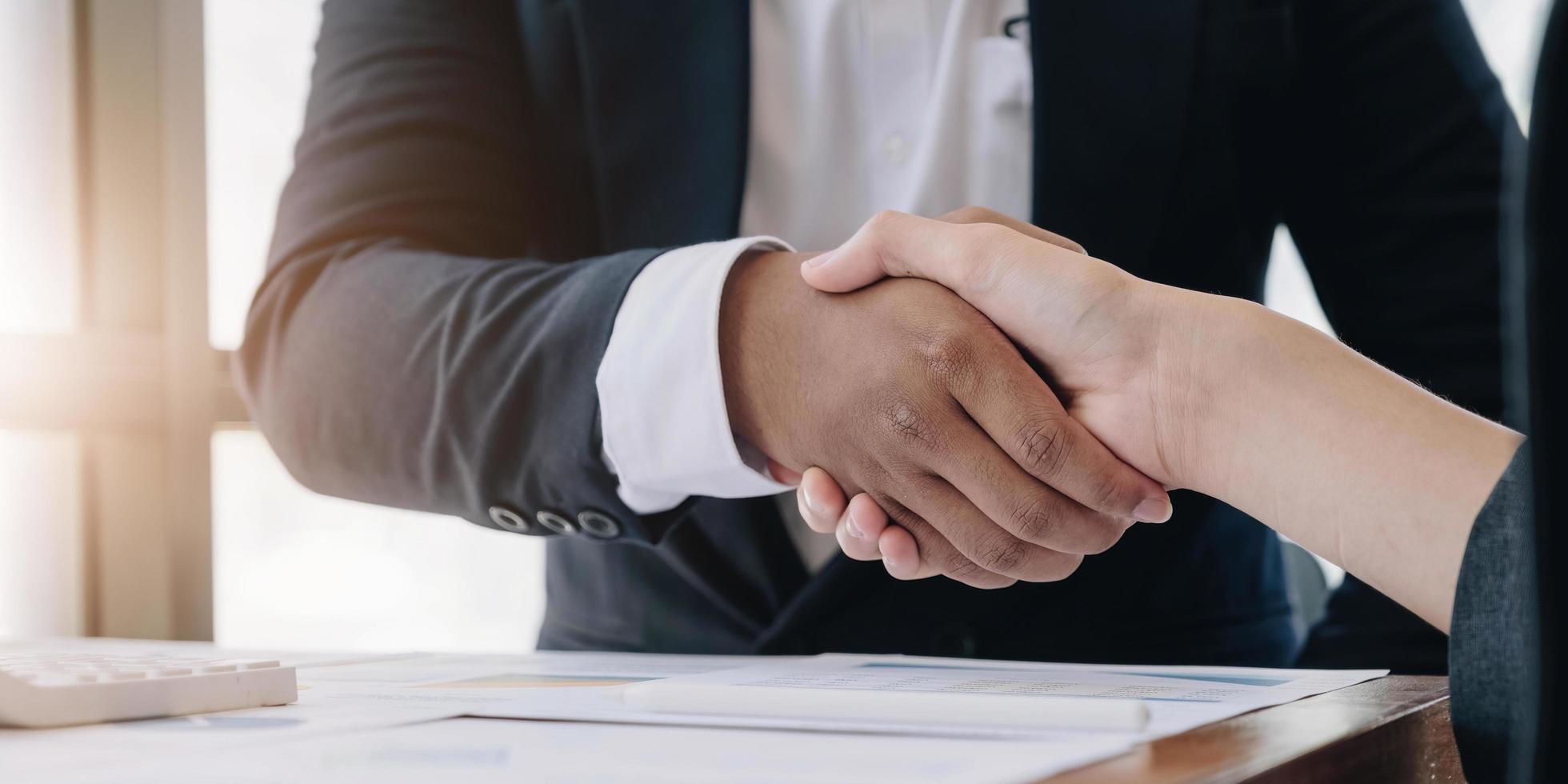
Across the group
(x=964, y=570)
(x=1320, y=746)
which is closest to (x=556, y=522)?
(x=964, y=570)

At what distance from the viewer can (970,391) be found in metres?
0.63

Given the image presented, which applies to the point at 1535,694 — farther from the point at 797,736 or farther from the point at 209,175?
the point at 209,175

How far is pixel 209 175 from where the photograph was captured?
187cm

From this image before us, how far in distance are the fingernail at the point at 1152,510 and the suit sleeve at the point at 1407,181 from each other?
418 millimetres

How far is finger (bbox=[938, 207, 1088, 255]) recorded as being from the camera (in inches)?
27.7

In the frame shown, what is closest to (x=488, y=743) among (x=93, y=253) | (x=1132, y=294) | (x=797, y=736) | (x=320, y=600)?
(x=797, y=736)

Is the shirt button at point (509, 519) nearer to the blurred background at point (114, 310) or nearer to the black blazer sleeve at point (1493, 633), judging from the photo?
the black blazer sleeve at point (1493, 633)

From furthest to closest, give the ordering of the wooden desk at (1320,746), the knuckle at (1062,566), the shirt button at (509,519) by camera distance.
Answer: the shirt button at (509,519) → the knuckle at (1062,566) → the wooden desk at (1320,746)

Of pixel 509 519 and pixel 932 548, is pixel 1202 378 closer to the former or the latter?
pixel 932 548

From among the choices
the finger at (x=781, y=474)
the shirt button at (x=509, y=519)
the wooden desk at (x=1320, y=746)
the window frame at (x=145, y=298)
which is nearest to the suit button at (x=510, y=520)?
the shirt button at (x=509, y=519)

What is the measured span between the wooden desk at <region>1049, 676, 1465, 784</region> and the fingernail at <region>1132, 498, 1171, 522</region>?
6.5 inches

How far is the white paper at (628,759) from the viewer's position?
32cm

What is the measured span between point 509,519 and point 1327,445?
497 mm

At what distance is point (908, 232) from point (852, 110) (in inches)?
14.6
